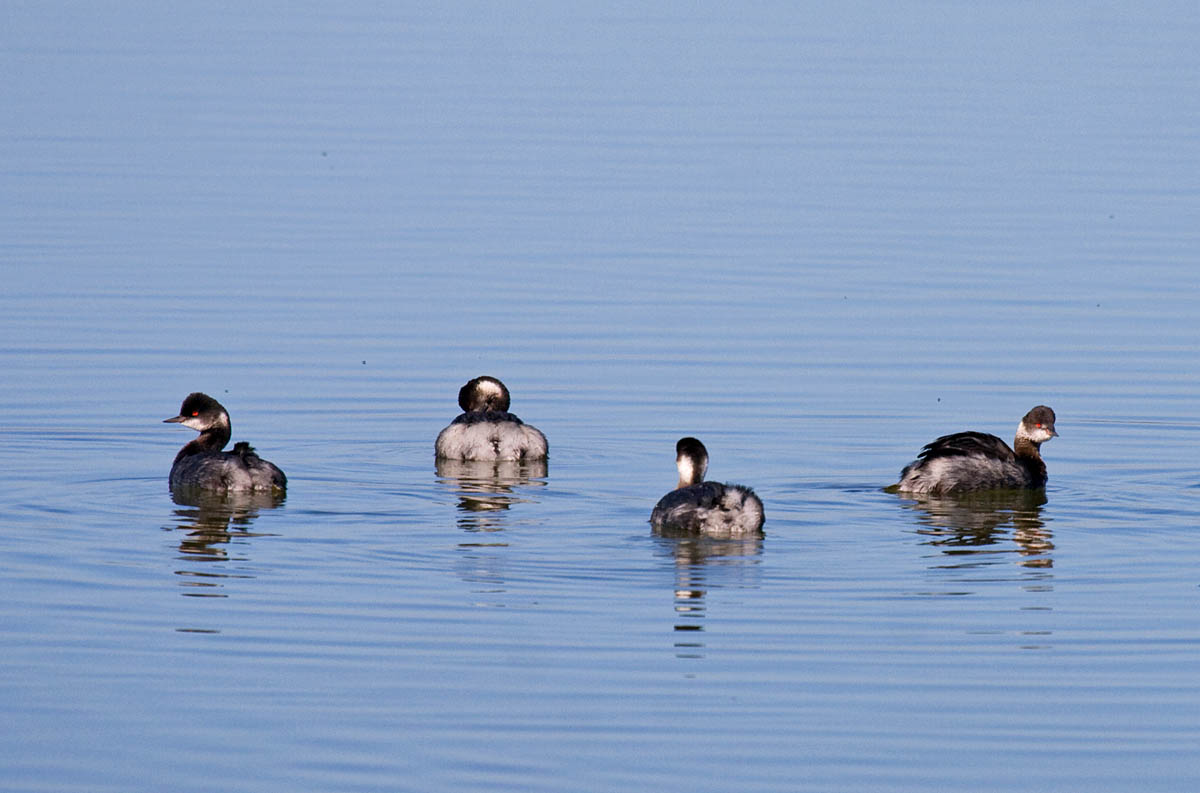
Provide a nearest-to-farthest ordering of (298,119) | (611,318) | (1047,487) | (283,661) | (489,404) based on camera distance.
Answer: (283,661), (1047,487), (489,404), (611,318), (298,119)

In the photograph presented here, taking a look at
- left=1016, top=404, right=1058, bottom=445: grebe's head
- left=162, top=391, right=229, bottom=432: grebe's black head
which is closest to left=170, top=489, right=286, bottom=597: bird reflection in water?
left=162, top=391, right=229, bottom=432: grebe's black head

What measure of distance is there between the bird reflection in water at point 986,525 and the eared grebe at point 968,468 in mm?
75

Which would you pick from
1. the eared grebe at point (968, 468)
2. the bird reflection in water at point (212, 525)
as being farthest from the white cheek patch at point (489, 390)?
the eared grebe at point (968, 468)

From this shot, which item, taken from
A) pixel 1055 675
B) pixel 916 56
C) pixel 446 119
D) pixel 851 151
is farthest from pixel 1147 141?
pixel 1055 675

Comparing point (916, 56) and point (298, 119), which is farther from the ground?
point (916, 56)

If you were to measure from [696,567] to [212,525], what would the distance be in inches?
126

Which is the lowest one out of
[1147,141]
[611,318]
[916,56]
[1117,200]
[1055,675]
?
[1055,675]

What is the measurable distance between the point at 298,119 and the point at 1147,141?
13.4m

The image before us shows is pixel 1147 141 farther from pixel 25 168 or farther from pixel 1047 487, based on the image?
pixel 1047 487

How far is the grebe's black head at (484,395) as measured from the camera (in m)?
17.9

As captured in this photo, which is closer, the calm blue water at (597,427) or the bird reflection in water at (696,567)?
the calm blue water at (597,427)

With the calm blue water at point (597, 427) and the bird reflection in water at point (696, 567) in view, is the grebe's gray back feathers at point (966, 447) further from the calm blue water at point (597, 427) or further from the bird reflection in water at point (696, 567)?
the bird reflection in water at point (696, 567)

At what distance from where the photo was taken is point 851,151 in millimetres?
33500

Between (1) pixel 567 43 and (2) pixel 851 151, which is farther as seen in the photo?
(1) pixel 567 43
